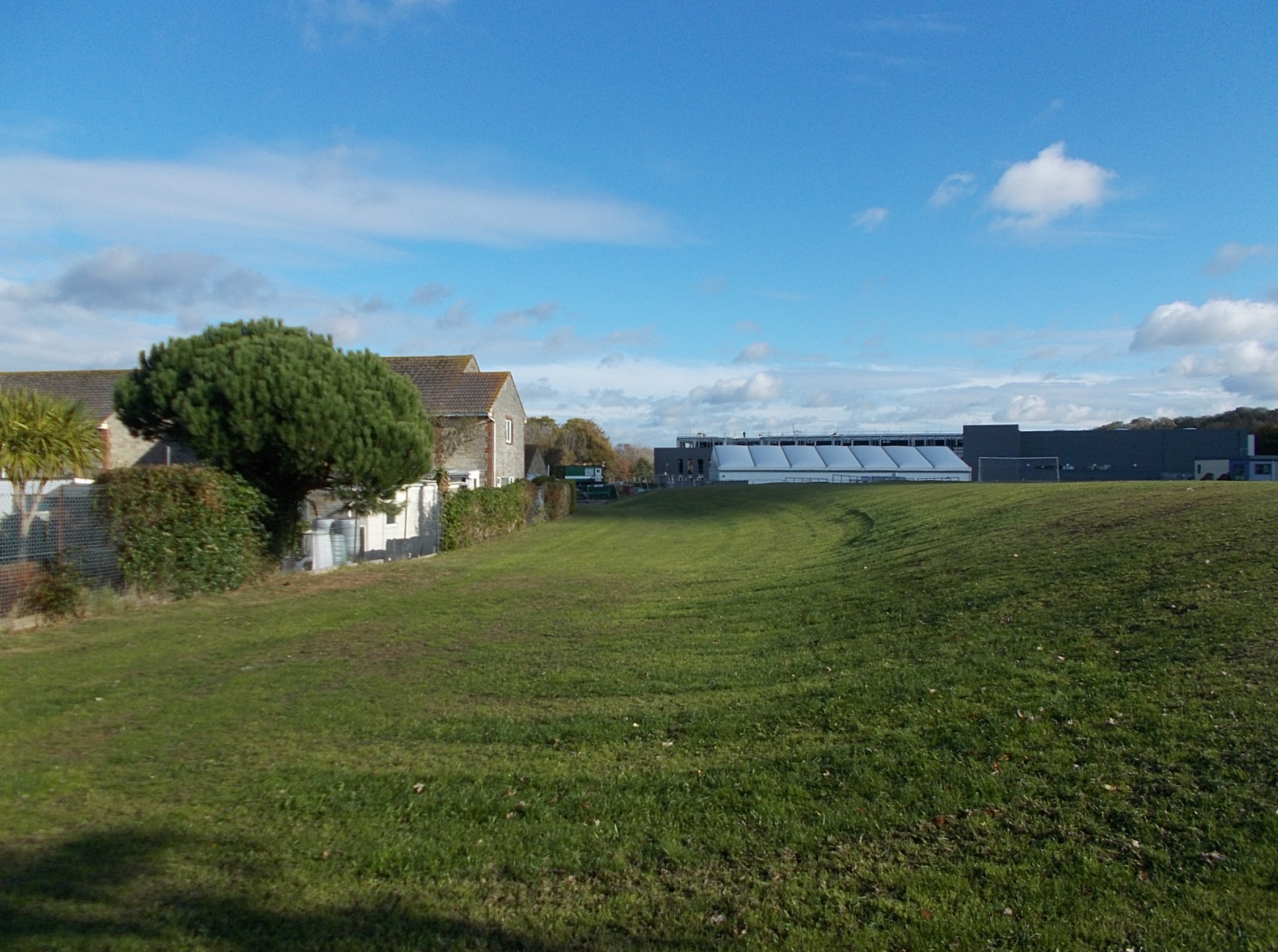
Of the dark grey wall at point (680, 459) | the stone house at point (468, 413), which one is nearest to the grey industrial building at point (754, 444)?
the dark grey wall at point (680, 459)

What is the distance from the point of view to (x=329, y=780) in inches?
241

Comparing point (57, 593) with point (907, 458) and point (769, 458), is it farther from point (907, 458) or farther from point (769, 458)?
point (907, 458)

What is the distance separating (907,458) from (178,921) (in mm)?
81930

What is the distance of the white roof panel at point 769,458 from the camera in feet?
270

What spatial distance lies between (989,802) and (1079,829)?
53cm

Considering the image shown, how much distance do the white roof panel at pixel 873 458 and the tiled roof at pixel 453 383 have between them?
51105 mm

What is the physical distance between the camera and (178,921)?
4.17m

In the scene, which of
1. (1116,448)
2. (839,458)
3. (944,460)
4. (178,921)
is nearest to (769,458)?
(839,458)

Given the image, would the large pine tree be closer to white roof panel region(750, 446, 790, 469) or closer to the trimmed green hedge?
the trimmed green hedge

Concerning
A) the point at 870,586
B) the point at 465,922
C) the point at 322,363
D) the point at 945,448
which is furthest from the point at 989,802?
the point at 945,448

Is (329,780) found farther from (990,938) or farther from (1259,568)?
(1259,568)

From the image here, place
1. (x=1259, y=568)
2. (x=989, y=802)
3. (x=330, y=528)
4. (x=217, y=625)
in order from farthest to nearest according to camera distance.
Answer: (x=330, y=528)
(x=217, y=625)
(x=1259, y=568)
(x=989, y=802)

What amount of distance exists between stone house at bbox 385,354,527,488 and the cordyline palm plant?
1650cm

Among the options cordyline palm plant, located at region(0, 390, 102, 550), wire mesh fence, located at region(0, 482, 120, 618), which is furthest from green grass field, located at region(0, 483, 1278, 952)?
cordyline palm plant, located at region(0, 390, 102, 550)
